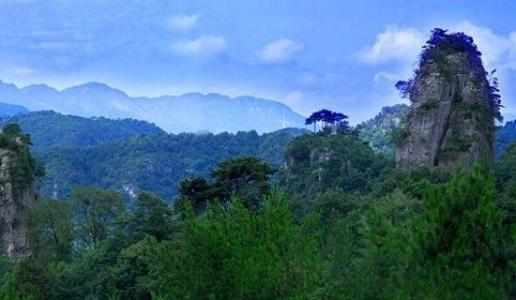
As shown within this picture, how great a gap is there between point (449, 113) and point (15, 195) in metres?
30.6

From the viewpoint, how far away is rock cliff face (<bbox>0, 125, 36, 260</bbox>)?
137 ft

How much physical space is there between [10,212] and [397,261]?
34815 millimetres

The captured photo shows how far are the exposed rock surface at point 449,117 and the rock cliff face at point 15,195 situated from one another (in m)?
26.2

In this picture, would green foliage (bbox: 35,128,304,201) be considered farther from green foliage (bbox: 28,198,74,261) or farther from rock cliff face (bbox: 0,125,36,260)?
green foliage (bbox: 28,198,74,261)

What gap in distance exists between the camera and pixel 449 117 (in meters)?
46.8

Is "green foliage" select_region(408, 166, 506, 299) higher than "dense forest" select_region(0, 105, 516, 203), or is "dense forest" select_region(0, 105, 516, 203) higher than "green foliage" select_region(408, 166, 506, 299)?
"dense forest" select_region(0, 105, 516, 203)

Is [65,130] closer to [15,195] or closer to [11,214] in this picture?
[15,195]

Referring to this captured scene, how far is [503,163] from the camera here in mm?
44656

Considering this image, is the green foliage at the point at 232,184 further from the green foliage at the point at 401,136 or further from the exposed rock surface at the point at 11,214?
the green foliage at the point at 401,136

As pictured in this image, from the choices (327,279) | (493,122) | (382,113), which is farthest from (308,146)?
(382,113)

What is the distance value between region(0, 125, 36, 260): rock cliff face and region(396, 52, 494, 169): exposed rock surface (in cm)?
2624

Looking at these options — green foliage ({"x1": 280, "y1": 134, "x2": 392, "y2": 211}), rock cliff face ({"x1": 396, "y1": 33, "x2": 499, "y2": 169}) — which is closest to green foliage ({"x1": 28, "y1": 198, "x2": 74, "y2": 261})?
rock cliff face ({"x1": 396, "y1": 33, "x2": 499, "y2": 169})

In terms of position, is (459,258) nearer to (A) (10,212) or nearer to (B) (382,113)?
(A) (10,212)

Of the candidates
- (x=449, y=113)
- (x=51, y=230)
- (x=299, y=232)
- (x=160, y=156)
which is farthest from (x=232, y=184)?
(x=160, y=156)
